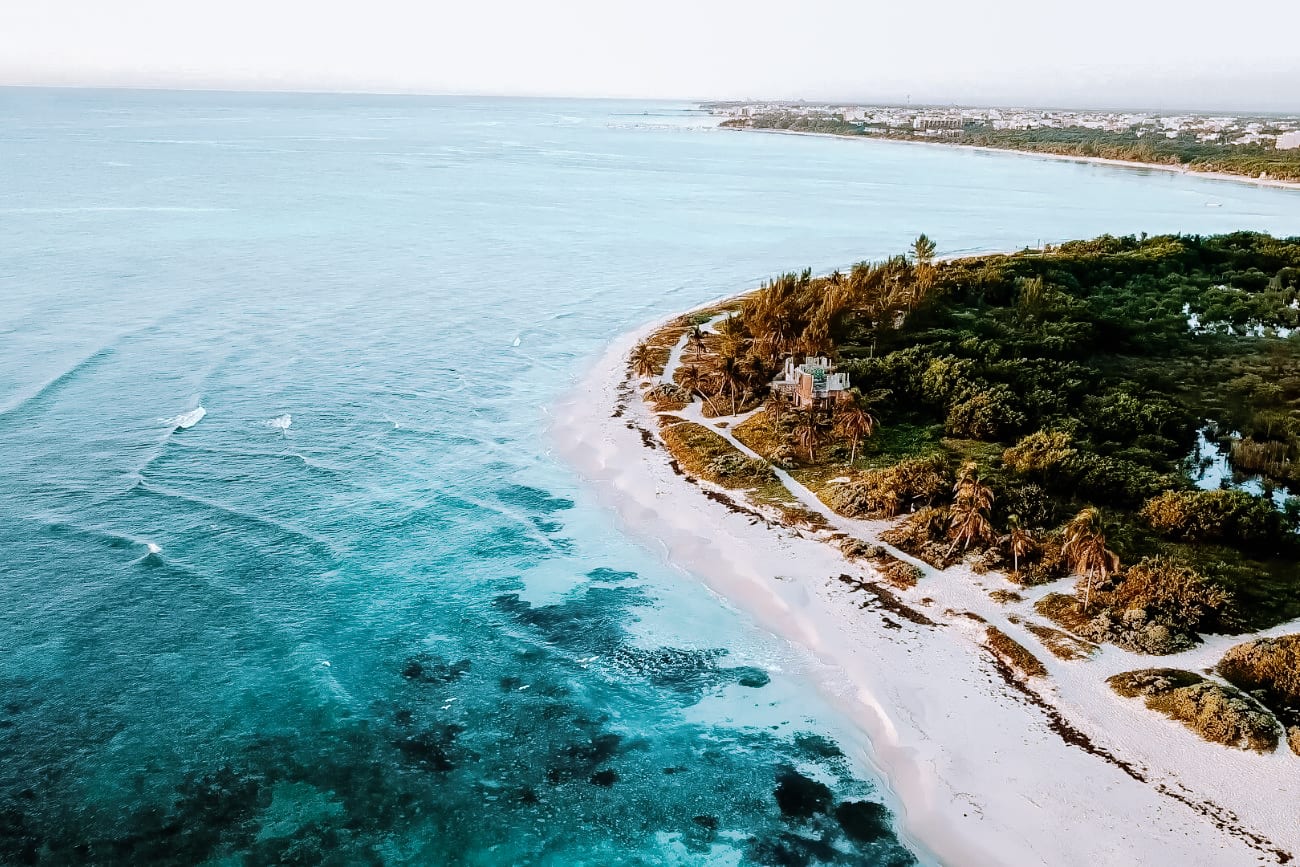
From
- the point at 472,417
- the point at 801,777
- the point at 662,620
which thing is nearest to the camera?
the point at 801,777

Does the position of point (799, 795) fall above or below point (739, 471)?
below

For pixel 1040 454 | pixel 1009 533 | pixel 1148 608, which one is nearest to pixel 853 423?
pixel 1040 454

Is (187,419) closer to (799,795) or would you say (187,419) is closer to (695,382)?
(695,382)

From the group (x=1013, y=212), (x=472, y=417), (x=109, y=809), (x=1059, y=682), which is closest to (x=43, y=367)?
(x=472, y=417)

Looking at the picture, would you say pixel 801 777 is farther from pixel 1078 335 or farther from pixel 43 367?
pixel 43 367

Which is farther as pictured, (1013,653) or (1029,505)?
(1029,505)

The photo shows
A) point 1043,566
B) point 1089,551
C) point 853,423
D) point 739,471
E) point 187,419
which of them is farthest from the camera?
point 187,419

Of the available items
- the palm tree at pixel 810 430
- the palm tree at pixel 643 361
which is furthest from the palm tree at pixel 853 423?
the palm tree at pixel 643 361
